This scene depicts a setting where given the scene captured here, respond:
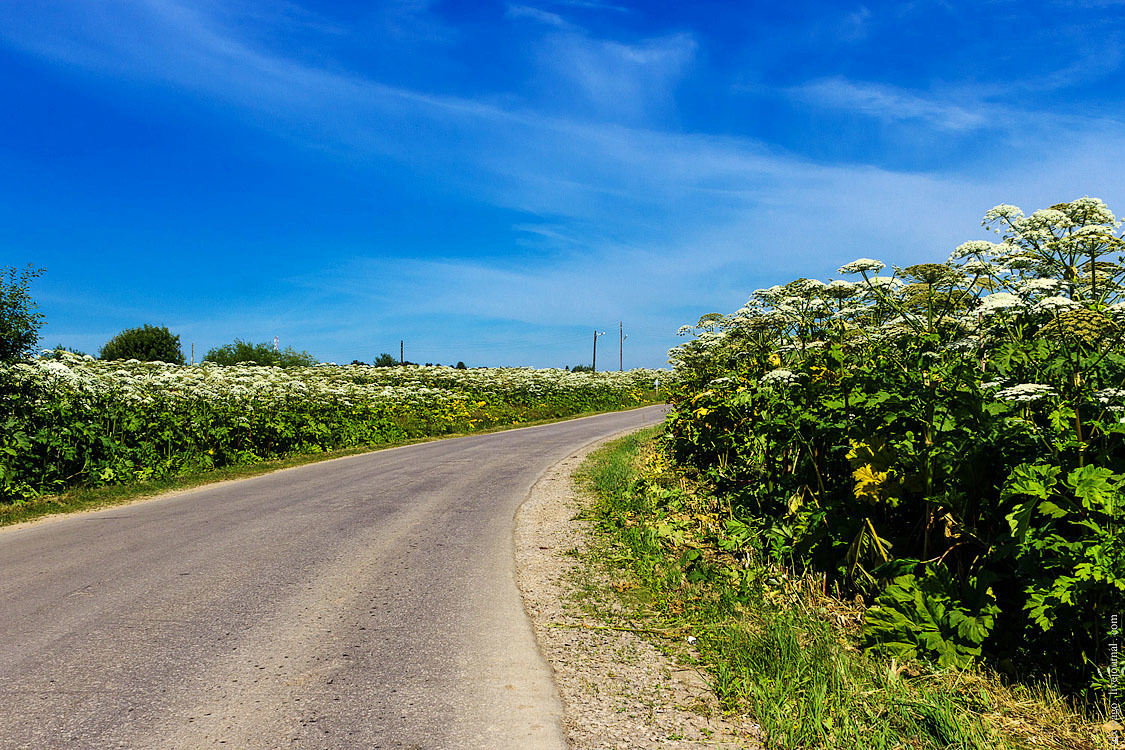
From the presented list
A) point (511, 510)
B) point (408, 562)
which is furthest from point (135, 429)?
point (408, 562)

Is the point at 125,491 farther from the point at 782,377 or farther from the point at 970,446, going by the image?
the point at 970,446

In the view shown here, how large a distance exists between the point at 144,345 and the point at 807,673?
58.7 m

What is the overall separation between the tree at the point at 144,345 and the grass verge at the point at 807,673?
5382 centimetres

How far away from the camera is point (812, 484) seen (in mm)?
6895

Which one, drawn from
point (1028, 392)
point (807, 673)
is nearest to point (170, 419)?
point (807, 673)

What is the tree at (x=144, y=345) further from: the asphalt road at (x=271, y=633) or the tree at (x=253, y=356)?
the asphalt road at (x=271, y=633)

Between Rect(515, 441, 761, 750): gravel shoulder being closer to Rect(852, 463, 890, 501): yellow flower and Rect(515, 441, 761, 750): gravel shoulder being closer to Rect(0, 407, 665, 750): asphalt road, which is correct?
Rect(0, 407, 665, 750): asphalt road

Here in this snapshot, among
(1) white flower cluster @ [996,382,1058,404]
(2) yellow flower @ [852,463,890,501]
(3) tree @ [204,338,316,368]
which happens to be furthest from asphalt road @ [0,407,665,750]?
(3) tree @ [204,338,316,368]

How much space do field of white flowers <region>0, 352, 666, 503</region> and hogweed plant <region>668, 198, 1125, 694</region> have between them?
1242 cm

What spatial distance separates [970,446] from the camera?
441 cm

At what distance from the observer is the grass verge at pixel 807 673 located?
351cm

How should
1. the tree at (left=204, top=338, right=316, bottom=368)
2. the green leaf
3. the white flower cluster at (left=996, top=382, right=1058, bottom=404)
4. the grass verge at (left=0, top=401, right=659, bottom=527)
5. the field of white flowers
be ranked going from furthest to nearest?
Answer: the tree at (left=204, top=338, right=316, bottom=368), the field of white flowers, the grass verge at (left=0, top=401, right=659, bottom=527), the white flower cluster at (left=996, top=382, right=1058, bottom=404), the green leaf

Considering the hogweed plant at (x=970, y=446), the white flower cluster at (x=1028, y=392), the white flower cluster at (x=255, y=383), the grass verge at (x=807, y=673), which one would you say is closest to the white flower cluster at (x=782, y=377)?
the hogweed plant at (x=970, y=446)

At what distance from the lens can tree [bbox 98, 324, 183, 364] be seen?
51.6 meters
